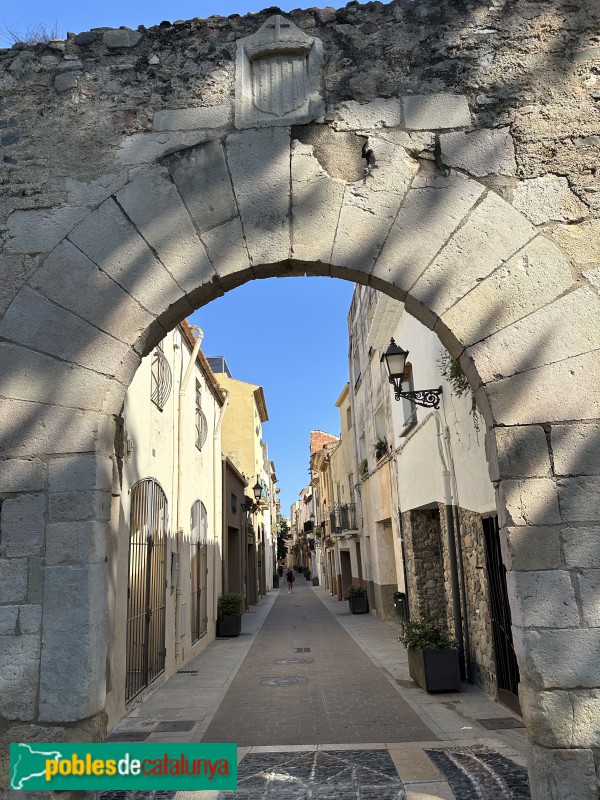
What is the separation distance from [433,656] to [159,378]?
486 centimetres

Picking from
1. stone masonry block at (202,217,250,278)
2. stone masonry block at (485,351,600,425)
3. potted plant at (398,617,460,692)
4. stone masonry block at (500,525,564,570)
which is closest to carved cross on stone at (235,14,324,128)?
stone masonry block at (202,217,250,278)

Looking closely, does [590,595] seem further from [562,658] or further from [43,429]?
[43,429]

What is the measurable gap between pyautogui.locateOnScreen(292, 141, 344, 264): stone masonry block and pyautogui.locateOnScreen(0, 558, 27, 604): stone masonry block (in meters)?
2.30

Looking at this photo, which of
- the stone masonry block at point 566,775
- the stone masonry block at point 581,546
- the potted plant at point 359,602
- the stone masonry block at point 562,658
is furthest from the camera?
the potted plant at point 359,602

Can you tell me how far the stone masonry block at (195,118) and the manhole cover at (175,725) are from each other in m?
5.00

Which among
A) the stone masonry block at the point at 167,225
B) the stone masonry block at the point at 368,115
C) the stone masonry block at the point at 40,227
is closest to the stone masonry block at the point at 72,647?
the stone masonry block at the point at 167,225

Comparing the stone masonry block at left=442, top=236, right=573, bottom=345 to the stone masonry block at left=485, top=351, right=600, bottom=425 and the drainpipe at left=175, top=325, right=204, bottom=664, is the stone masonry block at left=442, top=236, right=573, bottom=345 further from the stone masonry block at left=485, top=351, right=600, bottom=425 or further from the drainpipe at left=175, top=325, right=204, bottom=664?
the drainpipe at left=175, top=325, right=204, bottom=664

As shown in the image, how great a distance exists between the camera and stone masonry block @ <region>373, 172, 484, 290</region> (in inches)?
136

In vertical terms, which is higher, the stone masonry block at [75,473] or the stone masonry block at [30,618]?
the stone masonry block at [75,473]

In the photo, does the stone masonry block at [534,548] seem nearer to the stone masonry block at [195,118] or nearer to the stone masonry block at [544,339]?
the stone masonry block at [544,339]

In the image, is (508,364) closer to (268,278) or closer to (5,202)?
(268,278)

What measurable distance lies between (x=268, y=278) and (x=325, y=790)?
3.17m

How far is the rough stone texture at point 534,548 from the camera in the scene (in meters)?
2.96

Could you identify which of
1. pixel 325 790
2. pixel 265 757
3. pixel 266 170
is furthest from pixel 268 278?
pixel 265 757
